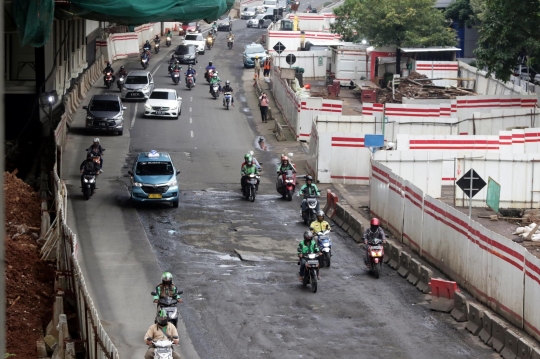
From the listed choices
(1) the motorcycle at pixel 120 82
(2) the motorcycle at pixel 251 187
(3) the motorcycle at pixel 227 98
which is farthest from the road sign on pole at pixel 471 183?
(1) the motorcycle at pixel 120 82

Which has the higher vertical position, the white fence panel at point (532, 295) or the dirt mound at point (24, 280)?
the white fence panel at point (532, 295)

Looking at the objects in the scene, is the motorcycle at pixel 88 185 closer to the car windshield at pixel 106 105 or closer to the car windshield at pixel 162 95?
the car windshield at pixel 106 105

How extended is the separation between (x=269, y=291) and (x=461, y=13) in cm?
5740

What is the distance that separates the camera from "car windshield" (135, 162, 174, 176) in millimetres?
30516

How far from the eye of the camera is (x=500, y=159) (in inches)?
1165

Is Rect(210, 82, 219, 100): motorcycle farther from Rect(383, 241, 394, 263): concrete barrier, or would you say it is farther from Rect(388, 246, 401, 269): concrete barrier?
Rect(388, 246, 401, 269): concrete barrier

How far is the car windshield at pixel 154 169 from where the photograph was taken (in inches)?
1201

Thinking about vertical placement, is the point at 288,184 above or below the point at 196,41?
below

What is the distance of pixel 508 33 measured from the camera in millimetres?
45812

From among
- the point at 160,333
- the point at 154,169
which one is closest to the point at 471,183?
the point at 160,333

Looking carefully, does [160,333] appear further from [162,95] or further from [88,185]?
[162,95]

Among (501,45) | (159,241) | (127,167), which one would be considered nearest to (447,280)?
(159,241)

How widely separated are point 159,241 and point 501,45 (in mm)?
25897

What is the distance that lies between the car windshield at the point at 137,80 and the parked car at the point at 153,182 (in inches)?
973
